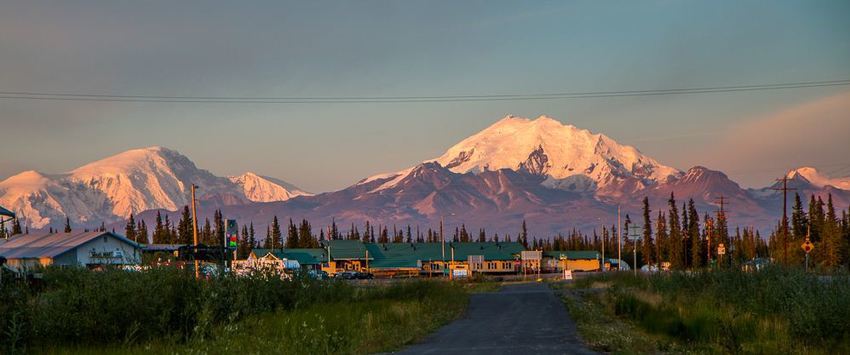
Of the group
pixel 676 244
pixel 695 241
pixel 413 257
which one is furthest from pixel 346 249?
pixel 695 241

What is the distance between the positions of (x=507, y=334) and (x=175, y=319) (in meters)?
9.34

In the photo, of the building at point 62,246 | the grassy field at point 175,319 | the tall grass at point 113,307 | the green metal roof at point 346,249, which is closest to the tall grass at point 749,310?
the grassy field at point 175,319

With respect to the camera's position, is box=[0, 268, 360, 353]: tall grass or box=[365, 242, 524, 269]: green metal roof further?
box=[365, 242, 524, 269]: green metal roof

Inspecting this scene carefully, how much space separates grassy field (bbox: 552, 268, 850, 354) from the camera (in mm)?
19719

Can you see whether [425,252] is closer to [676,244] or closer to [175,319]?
[676,244]

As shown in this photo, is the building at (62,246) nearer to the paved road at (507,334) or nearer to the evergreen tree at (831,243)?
the paved road at (507,334)

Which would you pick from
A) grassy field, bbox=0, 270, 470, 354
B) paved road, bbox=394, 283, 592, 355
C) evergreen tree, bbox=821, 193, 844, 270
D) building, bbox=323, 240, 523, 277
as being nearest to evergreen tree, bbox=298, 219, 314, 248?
building, bbox=323, 240, 523, 277

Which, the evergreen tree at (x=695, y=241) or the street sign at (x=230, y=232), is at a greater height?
the street sign at (x=230, y=232)

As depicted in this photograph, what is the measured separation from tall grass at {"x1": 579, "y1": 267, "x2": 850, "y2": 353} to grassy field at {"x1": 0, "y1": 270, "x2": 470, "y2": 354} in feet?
26.2

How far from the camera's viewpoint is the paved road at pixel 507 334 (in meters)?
20.6

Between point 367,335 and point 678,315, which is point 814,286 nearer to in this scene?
point 678,315

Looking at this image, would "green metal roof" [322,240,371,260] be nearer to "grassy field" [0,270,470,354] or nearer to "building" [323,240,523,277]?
"building" [323,240,523,277]

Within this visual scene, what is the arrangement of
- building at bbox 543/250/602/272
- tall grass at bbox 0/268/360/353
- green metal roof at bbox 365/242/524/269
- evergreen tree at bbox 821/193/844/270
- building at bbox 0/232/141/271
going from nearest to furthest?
tall grass at bbox 0/268/360/353
building at bbox 0/232/141/271
evergreen tree at bbox 821/193/844/270
green metal roof at bbox 365/242/524/269
building at bbox 543/250/602/272

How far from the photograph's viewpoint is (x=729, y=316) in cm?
2425
